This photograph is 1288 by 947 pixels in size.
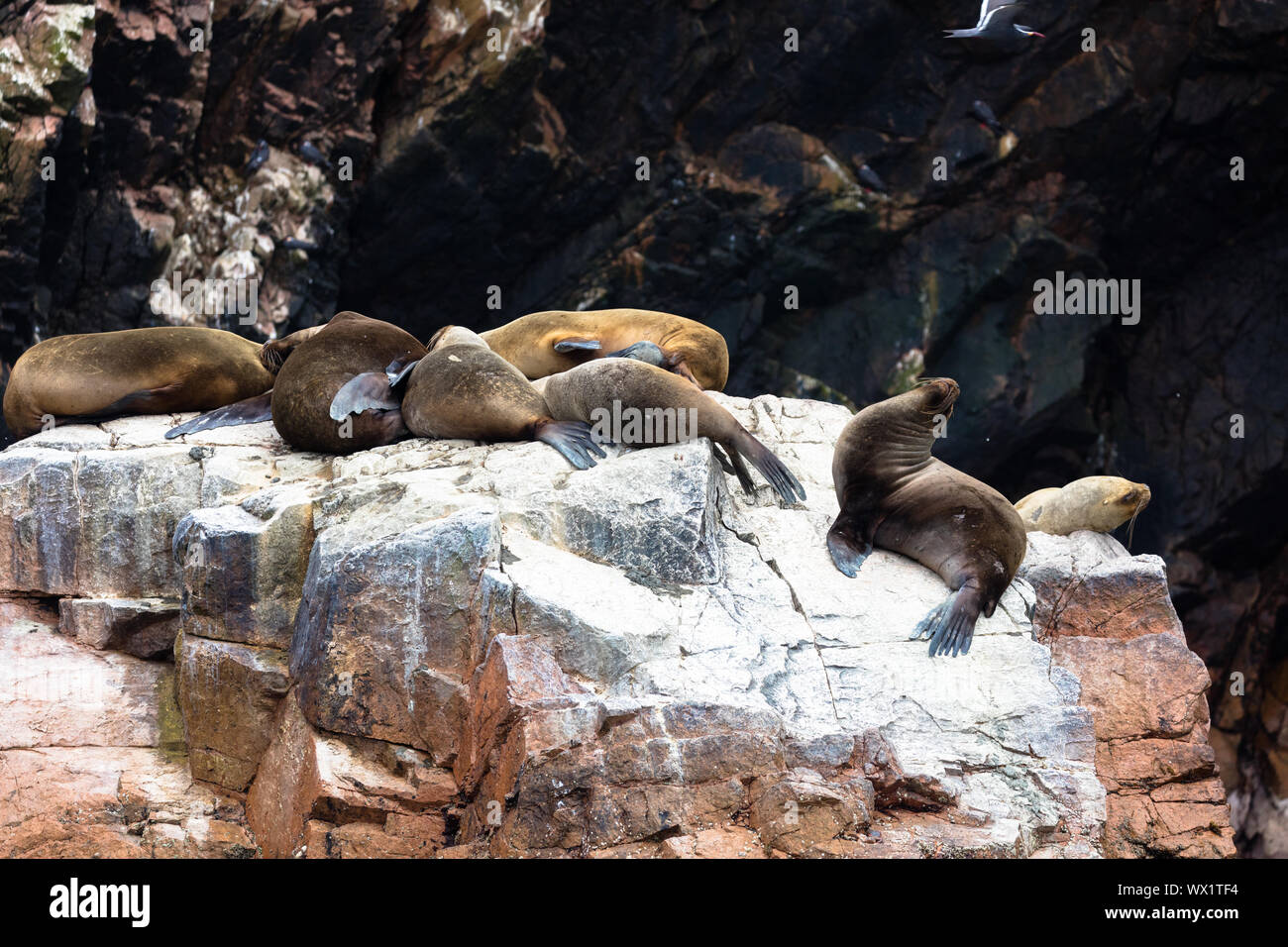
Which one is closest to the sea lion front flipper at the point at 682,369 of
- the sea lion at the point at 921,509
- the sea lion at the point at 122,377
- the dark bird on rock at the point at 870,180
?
the sea lion at the point at 921,509

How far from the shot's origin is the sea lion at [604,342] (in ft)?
26.6

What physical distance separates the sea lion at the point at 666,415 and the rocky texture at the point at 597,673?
0.53 ft

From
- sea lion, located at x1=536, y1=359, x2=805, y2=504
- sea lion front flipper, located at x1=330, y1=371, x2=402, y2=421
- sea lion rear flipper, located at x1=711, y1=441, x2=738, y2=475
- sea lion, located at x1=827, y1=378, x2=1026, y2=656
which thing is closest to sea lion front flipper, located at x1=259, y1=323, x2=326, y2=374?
sea lion front flipper, located at x1=330, y1=371, x2=402, y2=421

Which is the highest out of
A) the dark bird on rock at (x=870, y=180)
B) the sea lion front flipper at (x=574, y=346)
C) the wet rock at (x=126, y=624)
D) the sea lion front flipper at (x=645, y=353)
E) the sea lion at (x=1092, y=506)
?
the dark bird on rock at (x=870, y=180)

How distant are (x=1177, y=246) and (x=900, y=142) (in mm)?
3828

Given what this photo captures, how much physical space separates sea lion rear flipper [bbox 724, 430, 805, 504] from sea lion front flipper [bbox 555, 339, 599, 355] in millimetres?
1956

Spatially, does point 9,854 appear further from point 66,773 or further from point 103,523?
point 103,523

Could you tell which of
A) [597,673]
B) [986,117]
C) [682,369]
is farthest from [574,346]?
[986,117]

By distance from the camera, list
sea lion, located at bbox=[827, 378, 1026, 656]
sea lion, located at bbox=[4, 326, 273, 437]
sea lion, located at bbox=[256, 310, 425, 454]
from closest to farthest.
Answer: sea lion, located at bbox=[827, 378, 1026, 656]
sea lion, located at bbox=[256, 310, 425, 454]
sea lion, located at bbox=[4, 326, 273, 437]

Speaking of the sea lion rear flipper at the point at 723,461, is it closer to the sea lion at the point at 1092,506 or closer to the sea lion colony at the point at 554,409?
the sea lion colony at the point at 554,409

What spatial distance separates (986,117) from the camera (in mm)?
14398

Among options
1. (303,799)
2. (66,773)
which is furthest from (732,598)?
(66,773)

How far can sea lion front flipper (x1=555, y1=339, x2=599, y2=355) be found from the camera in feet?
26.2

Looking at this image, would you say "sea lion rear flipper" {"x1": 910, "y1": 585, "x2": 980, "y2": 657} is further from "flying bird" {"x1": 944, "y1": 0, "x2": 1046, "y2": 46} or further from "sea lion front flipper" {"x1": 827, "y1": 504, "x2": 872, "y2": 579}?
"flying bird" {"x1": 944, "y1": 0, "x2": 1046, "y2": 46}
